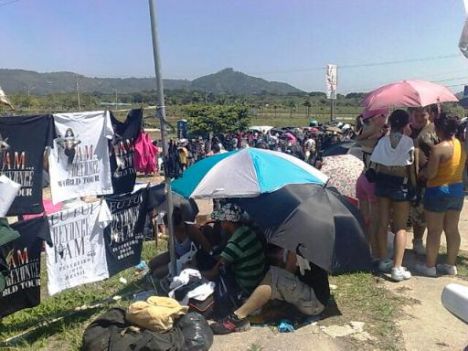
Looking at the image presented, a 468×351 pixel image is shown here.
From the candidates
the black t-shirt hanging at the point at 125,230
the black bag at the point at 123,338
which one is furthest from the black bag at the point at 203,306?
the black t-shirt hanging at the point at 125,230

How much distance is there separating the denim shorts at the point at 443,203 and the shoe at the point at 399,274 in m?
0.75

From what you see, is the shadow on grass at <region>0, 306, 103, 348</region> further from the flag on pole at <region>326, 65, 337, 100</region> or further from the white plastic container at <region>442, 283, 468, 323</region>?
the flag on pole at <region>326, 65, 337, 100</region>

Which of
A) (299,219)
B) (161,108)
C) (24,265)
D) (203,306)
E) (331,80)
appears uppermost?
(331,80)

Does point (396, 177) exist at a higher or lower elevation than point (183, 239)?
higher

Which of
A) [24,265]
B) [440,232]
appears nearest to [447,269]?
[440,232]

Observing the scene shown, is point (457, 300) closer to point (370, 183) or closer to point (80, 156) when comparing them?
point (80, 156)

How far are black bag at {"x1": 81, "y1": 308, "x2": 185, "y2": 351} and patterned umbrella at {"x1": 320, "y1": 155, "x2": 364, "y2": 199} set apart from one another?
368 centimetres

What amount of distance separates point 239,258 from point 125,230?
116 cm

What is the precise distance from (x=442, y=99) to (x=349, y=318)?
2.93 meters

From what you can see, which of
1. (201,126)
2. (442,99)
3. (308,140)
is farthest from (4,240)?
(201,126)

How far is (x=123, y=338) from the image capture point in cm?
367

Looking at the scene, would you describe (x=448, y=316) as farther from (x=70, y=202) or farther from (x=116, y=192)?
(x=70, y=202)

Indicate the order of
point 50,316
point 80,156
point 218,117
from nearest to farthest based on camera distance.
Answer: point 80,156, point 50,316, point 218,117

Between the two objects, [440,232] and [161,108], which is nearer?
[161,108]
